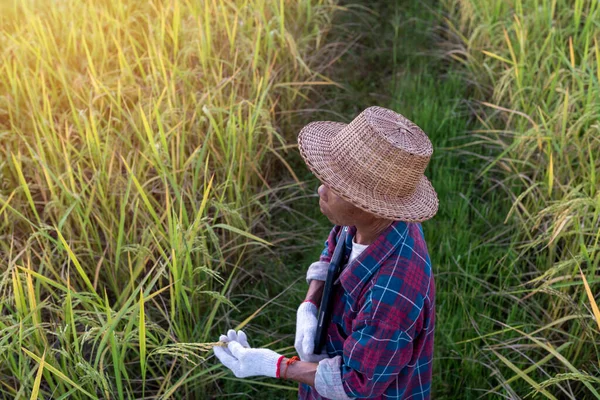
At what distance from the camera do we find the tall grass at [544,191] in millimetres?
1918

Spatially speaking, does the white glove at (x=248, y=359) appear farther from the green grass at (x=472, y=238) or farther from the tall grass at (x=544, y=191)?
the tall grass at (x=544, y=191)

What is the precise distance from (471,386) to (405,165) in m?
0.98

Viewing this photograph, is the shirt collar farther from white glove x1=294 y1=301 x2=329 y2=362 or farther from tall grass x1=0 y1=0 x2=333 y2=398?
tall grass x1=0 y1=0 x2=333 y2=398

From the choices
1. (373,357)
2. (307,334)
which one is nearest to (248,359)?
(307,334)

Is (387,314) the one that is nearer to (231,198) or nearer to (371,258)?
(371,258)

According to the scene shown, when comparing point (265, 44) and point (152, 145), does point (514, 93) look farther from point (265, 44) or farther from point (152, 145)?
point (152, 145)

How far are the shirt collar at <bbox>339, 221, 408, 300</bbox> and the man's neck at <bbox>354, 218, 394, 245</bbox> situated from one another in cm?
2

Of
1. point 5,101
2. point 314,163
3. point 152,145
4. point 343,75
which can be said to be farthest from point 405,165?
point 343,75

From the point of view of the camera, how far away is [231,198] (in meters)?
2.34

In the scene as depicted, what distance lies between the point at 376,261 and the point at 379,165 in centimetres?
22

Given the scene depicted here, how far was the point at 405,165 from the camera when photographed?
1351 millimetres

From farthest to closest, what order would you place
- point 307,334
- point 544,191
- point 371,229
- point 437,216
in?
1. point 437,216
2. point 544,191
3. point 307,334
4. point 371,229

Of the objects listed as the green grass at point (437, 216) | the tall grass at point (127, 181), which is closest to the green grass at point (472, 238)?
the green grass at point (437, 216)

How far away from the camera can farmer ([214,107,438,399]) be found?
53.1 inches
